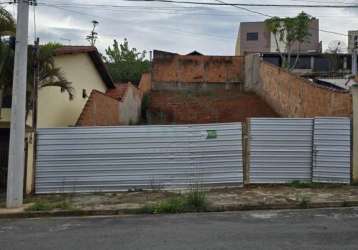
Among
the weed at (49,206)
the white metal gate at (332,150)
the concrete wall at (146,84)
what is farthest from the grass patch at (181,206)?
the concrete wall at (146,84)

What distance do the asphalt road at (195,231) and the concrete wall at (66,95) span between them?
722 cm

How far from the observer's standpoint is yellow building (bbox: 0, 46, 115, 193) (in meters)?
14.2

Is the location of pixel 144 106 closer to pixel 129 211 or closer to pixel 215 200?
pixel 215 200

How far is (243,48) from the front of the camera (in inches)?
3083

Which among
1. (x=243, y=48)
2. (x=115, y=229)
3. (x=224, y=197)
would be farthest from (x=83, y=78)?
(x=243, y=48)

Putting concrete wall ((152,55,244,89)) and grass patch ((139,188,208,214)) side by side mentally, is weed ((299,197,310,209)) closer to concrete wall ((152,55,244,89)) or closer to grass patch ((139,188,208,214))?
grass patch ((139,188,208,214))

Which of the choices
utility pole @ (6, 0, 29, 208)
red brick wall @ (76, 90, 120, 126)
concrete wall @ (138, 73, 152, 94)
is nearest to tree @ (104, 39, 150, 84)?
concrete wall @ (138, 73, 152, 94)

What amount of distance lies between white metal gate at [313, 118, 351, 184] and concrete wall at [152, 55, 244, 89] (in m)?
21.9

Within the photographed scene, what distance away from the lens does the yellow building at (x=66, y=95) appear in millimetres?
14207

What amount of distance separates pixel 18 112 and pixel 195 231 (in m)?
5.51

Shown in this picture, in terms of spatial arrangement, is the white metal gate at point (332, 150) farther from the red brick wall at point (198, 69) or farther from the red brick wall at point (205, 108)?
the red brick wall at point (198, 69)

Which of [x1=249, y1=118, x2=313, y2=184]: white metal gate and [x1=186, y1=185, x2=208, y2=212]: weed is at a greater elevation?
[x1=249, y1=118, x2=313, y2=184]: white metal gate

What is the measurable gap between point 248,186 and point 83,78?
1102cm

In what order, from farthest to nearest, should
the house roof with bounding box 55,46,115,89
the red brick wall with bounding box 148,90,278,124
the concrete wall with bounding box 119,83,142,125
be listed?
Answer: 1. the red brick wall with bounding box 148,90,278,124
2. the concrete wall with bounding box 119,83,142,125
3. the house roof with bounding box 55,46,115,89
